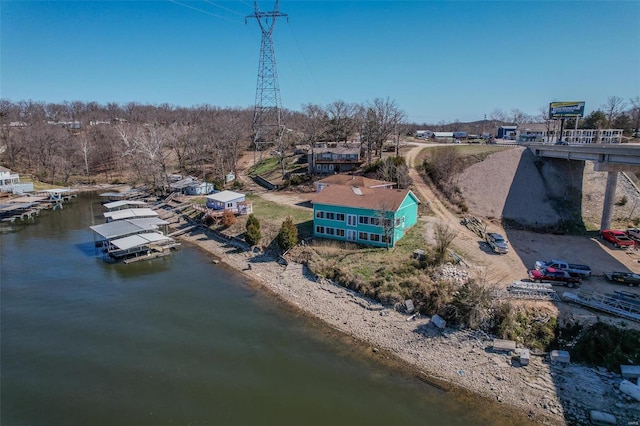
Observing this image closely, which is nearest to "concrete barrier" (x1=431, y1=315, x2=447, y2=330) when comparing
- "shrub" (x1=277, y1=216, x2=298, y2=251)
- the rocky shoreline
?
the rocky shoreline

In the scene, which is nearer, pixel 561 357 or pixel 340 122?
pixel 561 357

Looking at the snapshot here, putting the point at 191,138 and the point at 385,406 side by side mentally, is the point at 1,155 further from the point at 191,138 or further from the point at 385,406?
the point at 385,406

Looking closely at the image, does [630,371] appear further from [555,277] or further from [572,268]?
[572,268]

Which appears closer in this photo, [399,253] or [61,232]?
[399,253]

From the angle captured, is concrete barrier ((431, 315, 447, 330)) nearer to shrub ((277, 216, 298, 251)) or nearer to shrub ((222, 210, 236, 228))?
shrub ((277, 216, 298, 251))

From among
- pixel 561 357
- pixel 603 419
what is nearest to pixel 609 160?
pixel 561 357

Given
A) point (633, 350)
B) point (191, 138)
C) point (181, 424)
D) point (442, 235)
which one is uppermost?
point (191, 138)

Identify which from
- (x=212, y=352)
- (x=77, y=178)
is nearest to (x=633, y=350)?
(x=212, y=352)
